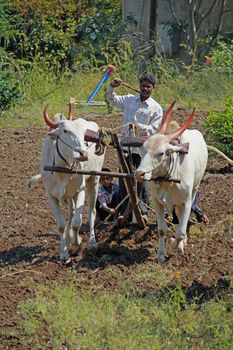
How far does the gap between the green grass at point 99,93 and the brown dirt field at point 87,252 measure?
4351 millimetres

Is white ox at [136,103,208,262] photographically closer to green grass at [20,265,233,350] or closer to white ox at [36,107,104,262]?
white ox at [36,107,104,262]

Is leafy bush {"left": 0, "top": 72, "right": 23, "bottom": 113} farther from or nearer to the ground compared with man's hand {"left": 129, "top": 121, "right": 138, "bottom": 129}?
nearer to the ground

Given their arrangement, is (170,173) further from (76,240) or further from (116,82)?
(116,82)

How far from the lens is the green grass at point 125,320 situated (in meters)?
6.36

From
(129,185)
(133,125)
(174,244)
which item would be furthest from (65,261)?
(133,125)

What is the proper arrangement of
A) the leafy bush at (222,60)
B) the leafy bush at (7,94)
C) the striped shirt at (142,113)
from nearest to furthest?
1. the striped shirt at (142,113)
2. the leafy bush at (7,94)
3. the leafy bush at (222,60)

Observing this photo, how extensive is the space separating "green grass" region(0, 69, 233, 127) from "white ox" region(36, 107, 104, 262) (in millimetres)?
7060

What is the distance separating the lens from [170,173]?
8.16 metres

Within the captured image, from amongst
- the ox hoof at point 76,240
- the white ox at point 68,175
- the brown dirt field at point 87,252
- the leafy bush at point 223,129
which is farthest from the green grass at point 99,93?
the ox hoof at point 76,240

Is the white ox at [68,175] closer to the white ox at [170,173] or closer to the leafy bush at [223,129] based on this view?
the white ox at [170,173]

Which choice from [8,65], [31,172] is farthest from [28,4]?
[31,172]

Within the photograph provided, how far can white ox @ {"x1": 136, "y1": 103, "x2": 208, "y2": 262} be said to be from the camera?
789 cm

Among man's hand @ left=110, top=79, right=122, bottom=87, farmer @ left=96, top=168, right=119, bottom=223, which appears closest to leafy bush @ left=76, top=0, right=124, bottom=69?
farmer @ left=96, top=168, right=119, bottom=223

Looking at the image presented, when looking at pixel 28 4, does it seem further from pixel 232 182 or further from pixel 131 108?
pixel 131 108
